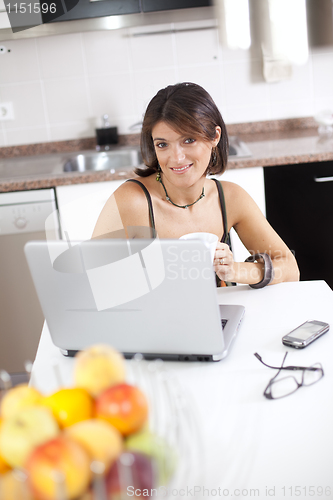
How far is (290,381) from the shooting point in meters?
0.89

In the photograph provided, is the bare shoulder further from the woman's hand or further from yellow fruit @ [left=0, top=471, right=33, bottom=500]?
yellow fruit @ [left=0, top=471, right=33, bottom=500]

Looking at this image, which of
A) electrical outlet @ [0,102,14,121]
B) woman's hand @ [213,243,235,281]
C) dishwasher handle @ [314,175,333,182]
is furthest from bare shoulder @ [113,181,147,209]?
electrical outlet @ [0,102,14,121]

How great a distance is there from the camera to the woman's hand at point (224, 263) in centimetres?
128

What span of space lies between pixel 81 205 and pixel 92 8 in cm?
85

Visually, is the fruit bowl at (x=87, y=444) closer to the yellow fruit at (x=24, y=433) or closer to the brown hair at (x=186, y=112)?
the yellow fruit at (x=24, y=433)

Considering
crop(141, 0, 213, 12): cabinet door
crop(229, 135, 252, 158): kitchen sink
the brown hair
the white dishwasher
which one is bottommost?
the white dishwasher

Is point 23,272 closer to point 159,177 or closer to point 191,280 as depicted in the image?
point 159,177

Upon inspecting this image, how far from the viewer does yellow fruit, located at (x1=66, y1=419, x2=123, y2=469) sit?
17.2 inches

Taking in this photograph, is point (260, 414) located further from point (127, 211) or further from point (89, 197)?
point (89, 197)

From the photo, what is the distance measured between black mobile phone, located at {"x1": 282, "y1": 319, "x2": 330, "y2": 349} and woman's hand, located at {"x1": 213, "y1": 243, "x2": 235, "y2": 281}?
275 millimetres

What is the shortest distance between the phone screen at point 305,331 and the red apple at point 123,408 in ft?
1.96

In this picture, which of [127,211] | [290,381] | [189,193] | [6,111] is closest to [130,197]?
[127,211]

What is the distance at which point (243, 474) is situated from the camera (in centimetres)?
69

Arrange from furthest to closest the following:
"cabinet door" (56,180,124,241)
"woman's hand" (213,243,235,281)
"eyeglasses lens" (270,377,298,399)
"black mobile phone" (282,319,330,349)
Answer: "cabinet door" (56,180,124,241)
"woman's hand" (213,243,235,281)
"black mobile phone" (282,319,330,349)
"eyeglasses lens" (270,377,298,399)
